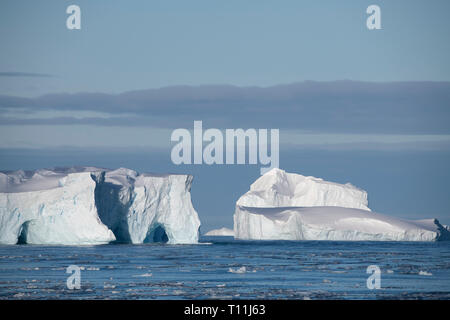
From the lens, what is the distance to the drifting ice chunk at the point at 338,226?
62.1 metres

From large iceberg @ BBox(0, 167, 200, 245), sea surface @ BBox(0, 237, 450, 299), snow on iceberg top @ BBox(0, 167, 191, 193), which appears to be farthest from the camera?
snow on iceberg top @ BBox(0, 167, 191, 193)

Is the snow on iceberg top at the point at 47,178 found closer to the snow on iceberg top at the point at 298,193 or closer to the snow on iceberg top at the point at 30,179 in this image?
the snow on iceberg top at the point at 30,179

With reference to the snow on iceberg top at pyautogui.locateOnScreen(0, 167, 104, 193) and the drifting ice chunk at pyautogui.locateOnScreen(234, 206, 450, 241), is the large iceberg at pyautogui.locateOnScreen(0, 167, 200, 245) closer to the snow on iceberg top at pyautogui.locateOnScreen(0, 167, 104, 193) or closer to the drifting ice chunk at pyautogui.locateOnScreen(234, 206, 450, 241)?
the snow on iceberg top at pyautogui.locateOnScreen(0, 167, 104, 193)

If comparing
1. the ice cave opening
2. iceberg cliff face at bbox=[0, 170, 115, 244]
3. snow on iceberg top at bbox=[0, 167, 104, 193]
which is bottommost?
the ice cave opening

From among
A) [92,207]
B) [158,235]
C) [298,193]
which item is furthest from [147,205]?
[298,193]

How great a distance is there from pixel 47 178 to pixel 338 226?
2379cm

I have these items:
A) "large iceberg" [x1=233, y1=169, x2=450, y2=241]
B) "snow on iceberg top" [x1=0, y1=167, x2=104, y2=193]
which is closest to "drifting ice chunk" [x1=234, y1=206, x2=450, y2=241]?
"large iceberg" [x1=233, y1=169, x2=450, y2=241]

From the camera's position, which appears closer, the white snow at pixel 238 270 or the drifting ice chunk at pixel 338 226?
the white snow at pixel 238 270

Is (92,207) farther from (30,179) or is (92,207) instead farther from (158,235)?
(158,235)

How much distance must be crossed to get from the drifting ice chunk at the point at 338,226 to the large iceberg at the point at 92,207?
1412 centimetres

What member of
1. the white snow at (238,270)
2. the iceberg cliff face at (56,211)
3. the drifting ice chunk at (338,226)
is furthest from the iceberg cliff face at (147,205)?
the white snow at (238,270)

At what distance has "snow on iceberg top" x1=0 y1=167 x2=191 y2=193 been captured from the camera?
148 ft
